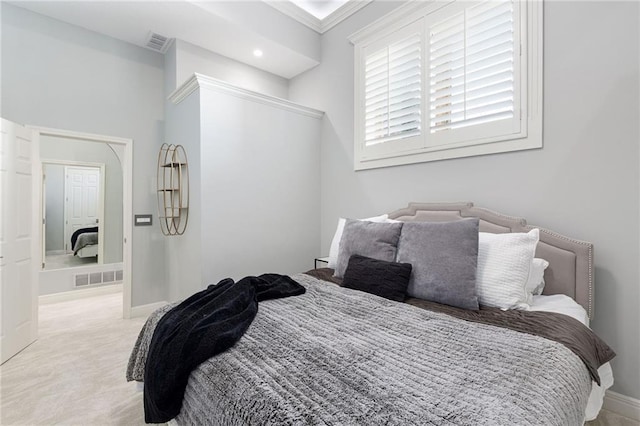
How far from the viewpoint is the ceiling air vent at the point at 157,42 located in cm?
325

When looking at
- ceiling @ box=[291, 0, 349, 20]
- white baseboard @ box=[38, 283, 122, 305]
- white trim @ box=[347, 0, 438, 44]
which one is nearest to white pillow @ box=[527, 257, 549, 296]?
white trim @ box=[347, 0, 438, 44]

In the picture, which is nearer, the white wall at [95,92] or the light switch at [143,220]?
the white wall at [95,92]

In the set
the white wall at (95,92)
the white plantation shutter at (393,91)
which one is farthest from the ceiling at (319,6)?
the white wall at (95,92)

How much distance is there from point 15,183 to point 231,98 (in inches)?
77.9

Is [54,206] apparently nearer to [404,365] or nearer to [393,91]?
[393,91]

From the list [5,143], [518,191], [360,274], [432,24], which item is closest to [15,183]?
[5,143]

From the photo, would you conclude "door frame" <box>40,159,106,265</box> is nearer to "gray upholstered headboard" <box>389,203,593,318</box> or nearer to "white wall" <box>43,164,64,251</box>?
"white wall" <box>43,164,64,251</box>

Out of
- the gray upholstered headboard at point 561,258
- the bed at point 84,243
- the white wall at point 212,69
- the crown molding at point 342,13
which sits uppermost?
the crown molding at point 342,13

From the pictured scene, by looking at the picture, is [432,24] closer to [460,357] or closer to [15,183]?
[460,357]

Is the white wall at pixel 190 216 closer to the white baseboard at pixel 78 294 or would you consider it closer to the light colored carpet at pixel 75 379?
the light colored carpet at pixel 75 379

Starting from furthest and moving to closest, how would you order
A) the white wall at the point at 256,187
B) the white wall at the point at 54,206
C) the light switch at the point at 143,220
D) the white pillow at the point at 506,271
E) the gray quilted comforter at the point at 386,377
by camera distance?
the white wall at the point at 54,206 → the light switch at the point at 143,220 → the white wall at the point at 256,187 → the white pillow at the point at 506,271 → the gray quilted comforter at the point at 386,377

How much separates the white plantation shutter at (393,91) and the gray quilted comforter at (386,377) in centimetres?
196

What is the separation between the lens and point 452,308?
5.50 feet

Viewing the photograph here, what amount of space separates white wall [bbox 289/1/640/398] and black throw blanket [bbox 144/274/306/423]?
2.03 m
